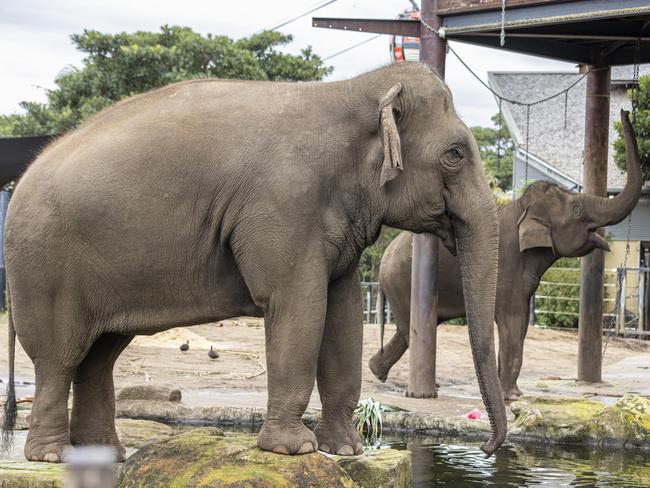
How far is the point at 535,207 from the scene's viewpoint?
12.6m

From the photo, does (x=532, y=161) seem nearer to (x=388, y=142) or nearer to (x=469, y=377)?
(x=469, y=377)

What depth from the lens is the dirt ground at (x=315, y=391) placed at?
1190 cm

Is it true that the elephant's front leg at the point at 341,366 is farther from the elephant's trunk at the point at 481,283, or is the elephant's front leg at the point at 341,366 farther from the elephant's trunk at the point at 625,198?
the elephant's trunk at the point at 625,198

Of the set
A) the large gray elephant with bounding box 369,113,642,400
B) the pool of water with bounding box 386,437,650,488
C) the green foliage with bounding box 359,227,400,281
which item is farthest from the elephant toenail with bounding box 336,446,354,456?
the green foliage with bounding box 359,227,400,281

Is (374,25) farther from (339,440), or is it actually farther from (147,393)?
(339,440)

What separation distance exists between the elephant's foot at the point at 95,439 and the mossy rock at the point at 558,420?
4068 millimetres

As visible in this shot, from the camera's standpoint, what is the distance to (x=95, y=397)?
Answer: 7.03 metres

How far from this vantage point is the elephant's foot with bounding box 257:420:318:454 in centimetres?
621

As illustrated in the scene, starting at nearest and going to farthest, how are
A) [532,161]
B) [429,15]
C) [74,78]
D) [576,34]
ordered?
[429,15], [576,34], [74,78], [532,161]

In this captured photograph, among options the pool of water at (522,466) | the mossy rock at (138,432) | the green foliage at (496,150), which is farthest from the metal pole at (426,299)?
the green foliage at (496,150)

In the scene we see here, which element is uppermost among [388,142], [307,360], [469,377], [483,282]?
[388,142]

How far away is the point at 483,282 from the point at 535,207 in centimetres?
638

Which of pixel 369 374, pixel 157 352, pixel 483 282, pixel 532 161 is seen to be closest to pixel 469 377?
pixel 369 374

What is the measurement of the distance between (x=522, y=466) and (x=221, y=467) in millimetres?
3327
